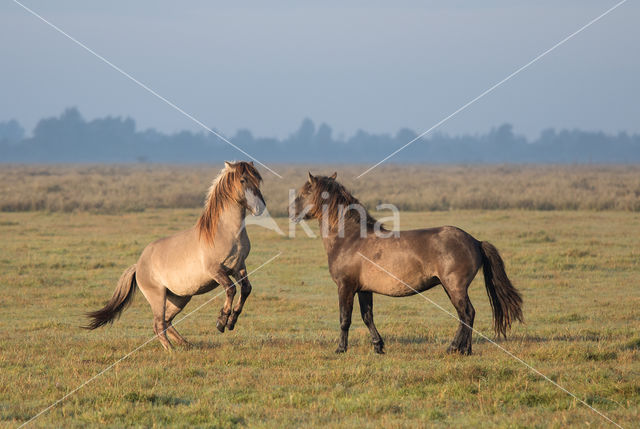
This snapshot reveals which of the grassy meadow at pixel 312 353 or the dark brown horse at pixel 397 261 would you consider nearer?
the grassy meadow at pixel 312 353

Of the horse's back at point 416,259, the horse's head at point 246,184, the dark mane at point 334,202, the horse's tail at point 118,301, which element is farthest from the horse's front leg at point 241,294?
the horse's tail at point 118,301

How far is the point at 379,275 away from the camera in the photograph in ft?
29.8

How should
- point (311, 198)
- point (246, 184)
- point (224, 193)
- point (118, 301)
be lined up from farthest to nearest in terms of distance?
point (118, 301), point (311, 198), point (224, 193), point (246, 184)

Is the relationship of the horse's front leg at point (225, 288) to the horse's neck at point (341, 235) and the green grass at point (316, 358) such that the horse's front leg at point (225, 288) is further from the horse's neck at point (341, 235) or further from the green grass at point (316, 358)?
the horse's neck at point (341, 235)

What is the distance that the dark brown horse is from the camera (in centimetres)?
883

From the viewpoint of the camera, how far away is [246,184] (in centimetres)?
921

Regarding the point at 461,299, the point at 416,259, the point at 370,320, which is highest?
the point at 416,259

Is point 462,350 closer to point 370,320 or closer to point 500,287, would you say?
point 500,287

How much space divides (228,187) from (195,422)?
3466 millimetres

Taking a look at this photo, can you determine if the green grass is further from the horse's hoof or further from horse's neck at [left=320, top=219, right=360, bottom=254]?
horse's neck at [left=320, top=219, right=360, bottom=254]

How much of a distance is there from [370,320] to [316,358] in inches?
31.8

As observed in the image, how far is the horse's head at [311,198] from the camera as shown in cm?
952

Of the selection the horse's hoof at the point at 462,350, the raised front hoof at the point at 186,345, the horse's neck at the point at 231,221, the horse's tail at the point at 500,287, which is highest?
the horse's neck at the point at 231,221

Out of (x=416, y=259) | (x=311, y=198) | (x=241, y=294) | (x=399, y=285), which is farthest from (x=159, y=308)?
(x=416, y=259)
